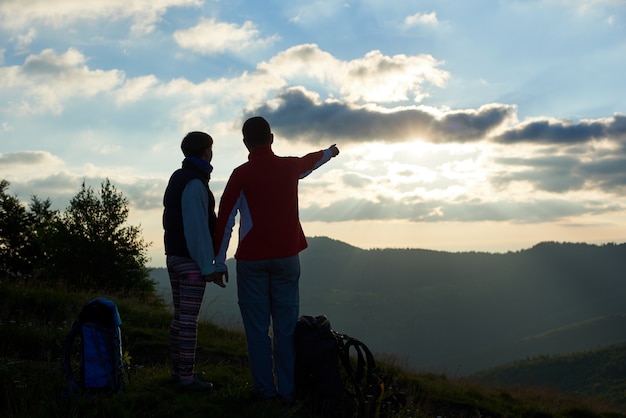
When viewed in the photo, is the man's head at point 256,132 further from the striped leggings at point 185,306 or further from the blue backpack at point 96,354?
the blue backpack at point 96,354

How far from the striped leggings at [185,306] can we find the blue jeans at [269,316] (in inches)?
16.9

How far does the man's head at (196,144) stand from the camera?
226 inches

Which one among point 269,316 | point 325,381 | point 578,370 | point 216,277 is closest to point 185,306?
point 216,277

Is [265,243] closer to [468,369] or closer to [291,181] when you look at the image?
[291,181]

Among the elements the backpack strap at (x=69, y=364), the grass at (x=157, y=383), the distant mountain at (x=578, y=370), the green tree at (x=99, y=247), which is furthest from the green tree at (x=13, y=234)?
the distant mountain at (x=578, y=370)

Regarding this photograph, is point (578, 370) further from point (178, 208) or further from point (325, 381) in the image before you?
point (178, 208)

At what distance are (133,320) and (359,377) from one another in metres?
7.54

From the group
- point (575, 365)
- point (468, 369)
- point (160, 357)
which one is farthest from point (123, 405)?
point (468, 369)

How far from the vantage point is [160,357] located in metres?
9.69

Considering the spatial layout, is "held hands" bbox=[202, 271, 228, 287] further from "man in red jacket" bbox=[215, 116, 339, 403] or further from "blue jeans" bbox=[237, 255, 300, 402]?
"blue jeans" bbox=[237, 255, 300, 402]

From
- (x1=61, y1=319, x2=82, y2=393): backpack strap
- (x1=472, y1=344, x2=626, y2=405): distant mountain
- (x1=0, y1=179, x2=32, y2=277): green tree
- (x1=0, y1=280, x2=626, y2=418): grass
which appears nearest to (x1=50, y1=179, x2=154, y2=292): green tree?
(x1=0, y1=179, x2=32, y2=277): green tree

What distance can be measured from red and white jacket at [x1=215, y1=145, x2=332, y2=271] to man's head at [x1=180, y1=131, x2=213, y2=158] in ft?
1.28

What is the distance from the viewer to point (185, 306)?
5.59 m

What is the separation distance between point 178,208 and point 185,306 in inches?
38.4
